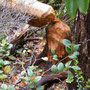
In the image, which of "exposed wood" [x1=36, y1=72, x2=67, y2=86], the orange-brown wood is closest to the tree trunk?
"exposed wood" [x1=36, y1=72, x2=67, y2=86]

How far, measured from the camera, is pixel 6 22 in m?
1.51

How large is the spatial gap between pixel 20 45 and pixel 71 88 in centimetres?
168

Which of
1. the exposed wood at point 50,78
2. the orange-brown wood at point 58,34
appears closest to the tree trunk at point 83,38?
the exposed wood at point 50,78

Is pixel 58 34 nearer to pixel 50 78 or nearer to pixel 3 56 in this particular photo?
pixel 50 78

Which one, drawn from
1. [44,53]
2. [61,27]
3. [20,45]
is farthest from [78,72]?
[20,45]

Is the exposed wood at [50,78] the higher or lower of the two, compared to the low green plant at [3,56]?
lower

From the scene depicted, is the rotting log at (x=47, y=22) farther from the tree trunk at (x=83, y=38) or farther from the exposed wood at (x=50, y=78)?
the tree trunk at (x=83, y=38)

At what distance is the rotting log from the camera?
5.47 ft

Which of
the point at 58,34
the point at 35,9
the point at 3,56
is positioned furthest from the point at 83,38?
the point at 3,56

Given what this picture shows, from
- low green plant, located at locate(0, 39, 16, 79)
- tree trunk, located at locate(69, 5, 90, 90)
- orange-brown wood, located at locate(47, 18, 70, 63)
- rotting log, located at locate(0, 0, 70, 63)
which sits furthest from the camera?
orange-brown wood, located at locate(47, 18, 70, 63)

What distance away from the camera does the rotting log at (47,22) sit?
1667 mm

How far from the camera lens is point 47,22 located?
6.73 feet

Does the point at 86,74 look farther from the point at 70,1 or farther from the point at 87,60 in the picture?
the point at 70,1

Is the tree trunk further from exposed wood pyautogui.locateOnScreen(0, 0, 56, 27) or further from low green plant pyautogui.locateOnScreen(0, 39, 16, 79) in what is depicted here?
low green plant pyautogui.locateOnScreen(0, 39, 16, 79)
